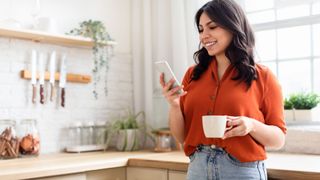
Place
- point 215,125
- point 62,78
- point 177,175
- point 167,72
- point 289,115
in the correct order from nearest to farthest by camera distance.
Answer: point 215,125 < point 167,72 < point 177,175 < point 289,115 < point 62,78

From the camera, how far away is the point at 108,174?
2.24m

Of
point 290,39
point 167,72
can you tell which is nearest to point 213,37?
point 167,72

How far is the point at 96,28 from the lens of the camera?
288cm

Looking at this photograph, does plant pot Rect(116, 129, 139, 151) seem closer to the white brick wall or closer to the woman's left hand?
the white brick wall

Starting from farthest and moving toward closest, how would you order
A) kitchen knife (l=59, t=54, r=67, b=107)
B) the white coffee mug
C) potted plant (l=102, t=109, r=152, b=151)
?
1. potted plant (l=102, t=109, r=152, b=151)
2. kitchen knife (l=59, t=54, r=67, b=107)
3. the white coffee mug

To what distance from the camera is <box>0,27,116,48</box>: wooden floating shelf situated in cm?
244

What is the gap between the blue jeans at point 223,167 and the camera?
4.88ft

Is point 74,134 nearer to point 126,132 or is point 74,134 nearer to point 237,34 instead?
point 126,132

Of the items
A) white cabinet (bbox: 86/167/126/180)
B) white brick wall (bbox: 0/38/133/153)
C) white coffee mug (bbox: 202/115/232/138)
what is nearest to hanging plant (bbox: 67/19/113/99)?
white brick wall (bbox: 0/38/133/153)

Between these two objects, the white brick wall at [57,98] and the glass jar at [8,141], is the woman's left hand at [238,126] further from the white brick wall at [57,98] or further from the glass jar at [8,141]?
the white brick wall at [57,98]

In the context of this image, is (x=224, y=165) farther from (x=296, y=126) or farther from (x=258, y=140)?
(x=296, y=126)

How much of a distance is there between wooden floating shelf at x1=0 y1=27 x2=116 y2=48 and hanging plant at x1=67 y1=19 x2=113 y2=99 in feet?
0.14

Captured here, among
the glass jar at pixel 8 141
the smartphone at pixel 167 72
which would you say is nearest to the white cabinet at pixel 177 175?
the smartphone at pixel 167 72

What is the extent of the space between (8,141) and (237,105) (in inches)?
56.4
